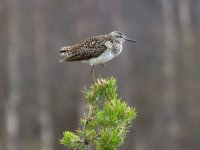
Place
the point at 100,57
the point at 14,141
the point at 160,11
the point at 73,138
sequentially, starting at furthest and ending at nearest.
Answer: the point at 160,11 → the point at 14,141 → the point at 100,57 → the point at 73,138

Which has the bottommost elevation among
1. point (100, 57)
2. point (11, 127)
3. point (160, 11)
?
point (100, 57)

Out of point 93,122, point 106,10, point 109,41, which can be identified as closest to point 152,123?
point 106,10

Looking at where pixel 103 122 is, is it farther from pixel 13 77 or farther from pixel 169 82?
pixel 169 82

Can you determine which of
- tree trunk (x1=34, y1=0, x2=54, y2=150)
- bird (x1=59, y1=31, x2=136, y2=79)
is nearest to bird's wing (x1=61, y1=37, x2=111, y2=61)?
bird (x1=59, y1=31, x2=136, y2=79)

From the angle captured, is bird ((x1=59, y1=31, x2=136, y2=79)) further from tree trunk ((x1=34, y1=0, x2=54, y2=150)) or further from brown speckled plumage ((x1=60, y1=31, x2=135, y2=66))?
tree trunk ((x1=34, y1=0, x2=54, y2=150))

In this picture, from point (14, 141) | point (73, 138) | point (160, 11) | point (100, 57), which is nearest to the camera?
point (73, 138)

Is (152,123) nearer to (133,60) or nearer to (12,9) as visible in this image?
(133,60)

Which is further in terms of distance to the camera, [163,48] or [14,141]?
[163,48]
